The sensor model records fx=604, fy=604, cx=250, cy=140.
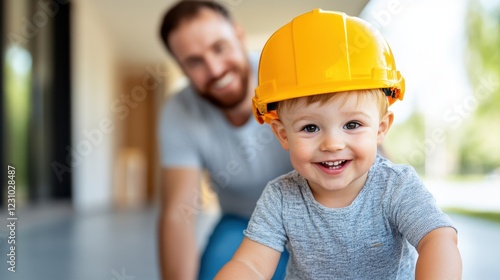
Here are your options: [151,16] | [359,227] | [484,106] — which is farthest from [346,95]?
[151,16]

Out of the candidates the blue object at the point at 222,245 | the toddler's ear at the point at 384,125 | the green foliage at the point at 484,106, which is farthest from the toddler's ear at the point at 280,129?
the green foliage at the point at 484,106

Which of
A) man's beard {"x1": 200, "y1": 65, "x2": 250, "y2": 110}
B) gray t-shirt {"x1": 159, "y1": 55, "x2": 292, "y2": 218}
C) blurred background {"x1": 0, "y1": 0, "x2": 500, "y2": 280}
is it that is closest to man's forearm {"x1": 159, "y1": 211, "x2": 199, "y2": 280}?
gray t-shirt {"x1": 159, "y1": 55, "x2": 292, "y2": 218}

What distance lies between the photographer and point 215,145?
171cm

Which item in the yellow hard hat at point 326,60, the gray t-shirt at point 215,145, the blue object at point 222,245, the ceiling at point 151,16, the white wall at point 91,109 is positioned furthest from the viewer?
the white wall at point 91,109

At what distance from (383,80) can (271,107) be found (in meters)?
0.15

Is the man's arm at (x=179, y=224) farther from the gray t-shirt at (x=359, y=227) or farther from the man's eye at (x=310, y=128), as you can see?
the man's eye at (x=310, y=128)

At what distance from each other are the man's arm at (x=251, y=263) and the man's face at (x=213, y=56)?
831mm

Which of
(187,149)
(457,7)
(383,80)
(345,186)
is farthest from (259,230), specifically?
(457,7)

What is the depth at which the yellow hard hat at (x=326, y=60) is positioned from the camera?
69cm

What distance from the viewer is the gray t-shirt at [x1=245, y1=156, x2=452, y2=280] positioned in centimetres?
78

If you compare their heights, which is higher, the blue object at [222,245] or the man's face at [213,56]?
the man's face at [213,56]

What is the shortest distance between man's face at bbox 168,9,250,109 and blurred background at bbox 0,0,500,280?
8cm

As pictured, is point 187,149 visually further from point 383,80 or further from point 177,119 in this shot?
point 383,80

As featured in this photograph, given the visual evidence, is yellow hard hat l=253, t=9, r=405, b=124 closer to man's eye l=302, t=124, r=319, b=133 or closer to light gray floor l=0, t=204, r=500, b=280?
man's eye l=302, t=124, r=319, b=133
